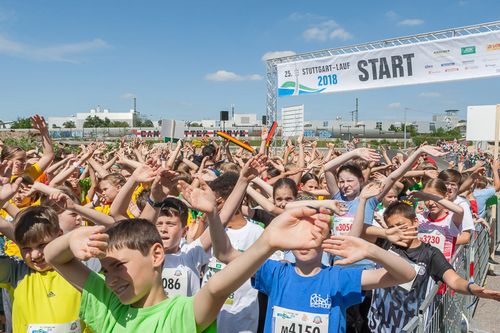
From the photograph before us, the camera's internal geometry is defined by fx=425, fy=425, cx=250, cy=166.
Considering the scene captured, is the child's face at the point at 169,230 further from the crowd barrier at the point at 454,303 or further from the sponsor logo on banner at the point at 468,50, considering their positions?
the sponsor logo on banner at the point at 468,50

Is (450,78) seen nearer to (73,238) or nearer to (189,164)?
(189,164)

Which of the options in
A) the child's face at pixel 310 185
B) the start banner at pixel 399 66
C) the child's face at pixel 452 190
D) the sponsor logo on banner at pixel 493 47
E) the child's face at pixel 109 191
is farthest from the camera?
the start banner at pixel 399 66

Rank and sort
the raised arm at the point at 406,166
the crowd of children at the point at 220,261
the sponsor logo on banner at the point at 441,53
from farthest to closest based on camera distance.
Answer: the sponsor logo on banner at the point at 441,53 → the raised arm at the point at 406,166 → the crowd of children at the point at 220,261

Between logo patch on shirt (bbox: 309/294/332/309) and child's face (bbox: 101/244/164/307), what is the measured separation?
99cm

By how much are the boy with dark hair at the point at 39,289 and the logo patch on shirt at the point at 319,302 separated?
1.35 m

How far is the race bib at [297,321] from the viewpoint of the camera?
2387 mm

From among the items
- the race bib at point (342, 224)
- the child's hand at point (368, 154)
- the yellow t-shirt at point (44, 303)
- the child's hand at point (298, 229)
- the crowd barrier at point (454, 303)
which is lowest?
the crowd barrier at point (454, 303)

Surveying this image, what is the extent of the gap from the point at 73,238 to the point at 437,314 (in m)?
2.57

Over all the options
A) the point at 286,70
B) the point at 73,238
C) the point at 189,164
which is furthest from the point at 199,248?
the point at 286,70

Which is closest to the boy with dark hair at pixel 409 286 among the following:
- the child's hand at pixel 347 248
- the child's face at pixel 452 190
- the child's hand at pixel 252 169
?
the child's hand at pixel 252 169

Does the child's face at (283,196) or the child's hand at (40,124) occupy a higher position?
the child's hand at (40,124)

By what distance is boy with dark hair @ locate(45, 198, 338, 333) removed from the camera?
1.57 meters

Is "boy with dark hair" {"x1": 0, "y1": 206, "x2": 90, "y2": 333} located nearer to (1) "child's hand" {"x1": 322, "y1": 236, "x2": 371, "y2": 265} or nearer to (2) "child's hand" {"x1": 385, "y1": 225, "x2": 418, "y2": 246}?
(1) "child's hand" {"x1": 322, "y1": 236, "x2": 371, "y2": 265}

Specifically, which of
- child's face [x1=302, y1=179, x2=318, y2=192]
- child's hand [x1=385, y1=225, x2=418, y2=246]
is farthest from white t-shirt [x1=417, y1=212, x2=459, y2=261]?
child's hand [x1=385, y1=225, x2=418, y2=246]
